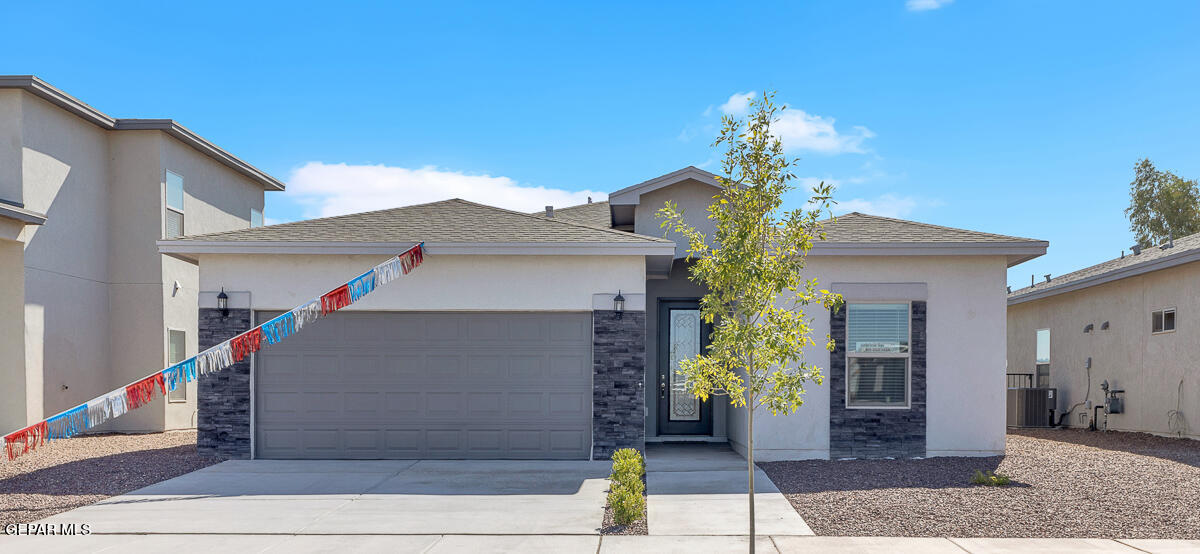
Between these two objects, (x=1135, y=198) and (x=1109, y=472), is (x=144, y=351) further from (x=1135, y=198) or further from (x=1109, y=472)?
(x=1135, y=198)

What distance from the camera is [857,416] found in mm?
11406

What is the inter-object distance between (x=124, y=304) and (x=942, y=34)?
15860mm

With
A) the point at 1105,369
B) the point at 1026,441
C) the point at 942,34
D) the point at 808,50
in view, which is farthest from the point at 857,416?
the point at 1105,369

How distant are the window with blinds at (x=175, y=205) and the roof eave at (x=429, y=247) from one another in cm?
533

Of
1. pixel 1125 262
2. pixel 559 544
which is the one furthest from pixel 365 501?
pixel 1125 262

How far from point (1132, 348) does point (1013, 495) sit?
918 cm

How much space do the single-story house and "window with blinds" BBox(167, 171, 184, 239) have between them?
17.4ft

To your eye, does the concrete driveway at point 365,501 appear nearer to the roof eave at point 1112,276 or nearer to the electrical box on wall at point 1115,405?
the roof eave at point 1112,276

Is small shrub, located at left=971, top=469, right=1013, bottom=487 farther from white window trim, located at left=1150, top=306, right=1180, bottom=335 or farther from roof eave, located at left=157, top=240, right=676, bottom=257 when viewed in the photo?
white window trim, located at left=1150, top=306, right=1180, bottom=335

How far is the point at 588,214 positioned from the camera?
54.1 ft

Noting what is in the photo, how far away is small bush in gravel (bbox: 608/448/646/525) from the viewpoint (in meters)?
7.52

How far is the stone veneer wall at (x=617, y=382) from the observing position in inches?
441

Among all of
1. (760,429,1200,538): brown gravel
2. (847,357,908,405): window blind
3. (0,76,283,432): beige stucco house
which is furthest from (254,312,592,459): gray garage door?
(0,76,283,432): beige stucco house

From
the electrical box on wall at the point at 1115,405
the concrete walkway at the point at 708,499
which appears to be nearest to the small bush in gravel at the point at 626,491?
the concrete walkway at the point at 708,499
